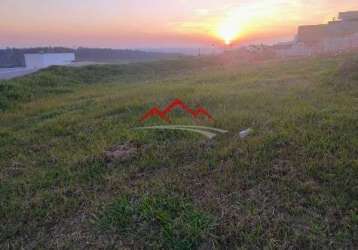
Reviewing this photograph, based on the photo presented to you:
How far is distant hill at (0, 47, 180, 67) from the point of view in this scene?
33906mm

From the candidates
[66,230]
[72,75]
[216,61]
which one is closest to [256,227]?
[66,230]

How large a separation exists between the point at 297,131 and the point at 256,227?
1.59 metres

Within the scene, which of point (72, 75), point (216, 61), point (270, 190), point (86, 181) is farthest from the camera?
point (216, 61)

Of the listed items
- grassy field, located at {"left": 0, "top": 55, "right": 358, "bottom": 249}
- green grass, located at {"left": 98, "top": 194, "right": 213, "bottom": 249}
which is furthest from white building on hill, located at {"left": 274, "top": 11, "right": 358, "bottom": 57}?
green grass, located at {"left": 98, "top": 194, "right": 213, "bottom": 249}

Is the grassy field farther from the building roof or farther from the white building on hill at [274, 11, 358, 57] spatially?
the building roof

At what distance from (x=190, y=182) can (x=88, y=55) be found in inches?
1924

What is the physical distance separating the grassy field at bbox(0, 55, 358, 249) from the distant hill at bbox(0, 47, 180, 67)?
3115cm

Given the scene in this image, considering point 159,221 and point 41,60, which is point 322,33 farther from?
point 159,221

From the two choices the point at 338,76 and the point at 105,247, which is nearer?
the point at 105,247

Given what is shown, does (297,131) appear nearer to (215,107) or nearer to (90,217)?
(215,107)

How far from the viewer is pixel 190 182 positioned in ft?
7.58

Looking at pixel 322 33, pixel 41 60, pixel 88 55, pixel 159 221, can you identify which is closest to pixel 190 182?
pixel 159 221

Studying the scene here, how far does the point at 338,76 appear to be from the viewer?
5.75m

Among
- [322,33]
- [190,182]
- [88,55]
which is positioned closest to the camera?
[190,182]
